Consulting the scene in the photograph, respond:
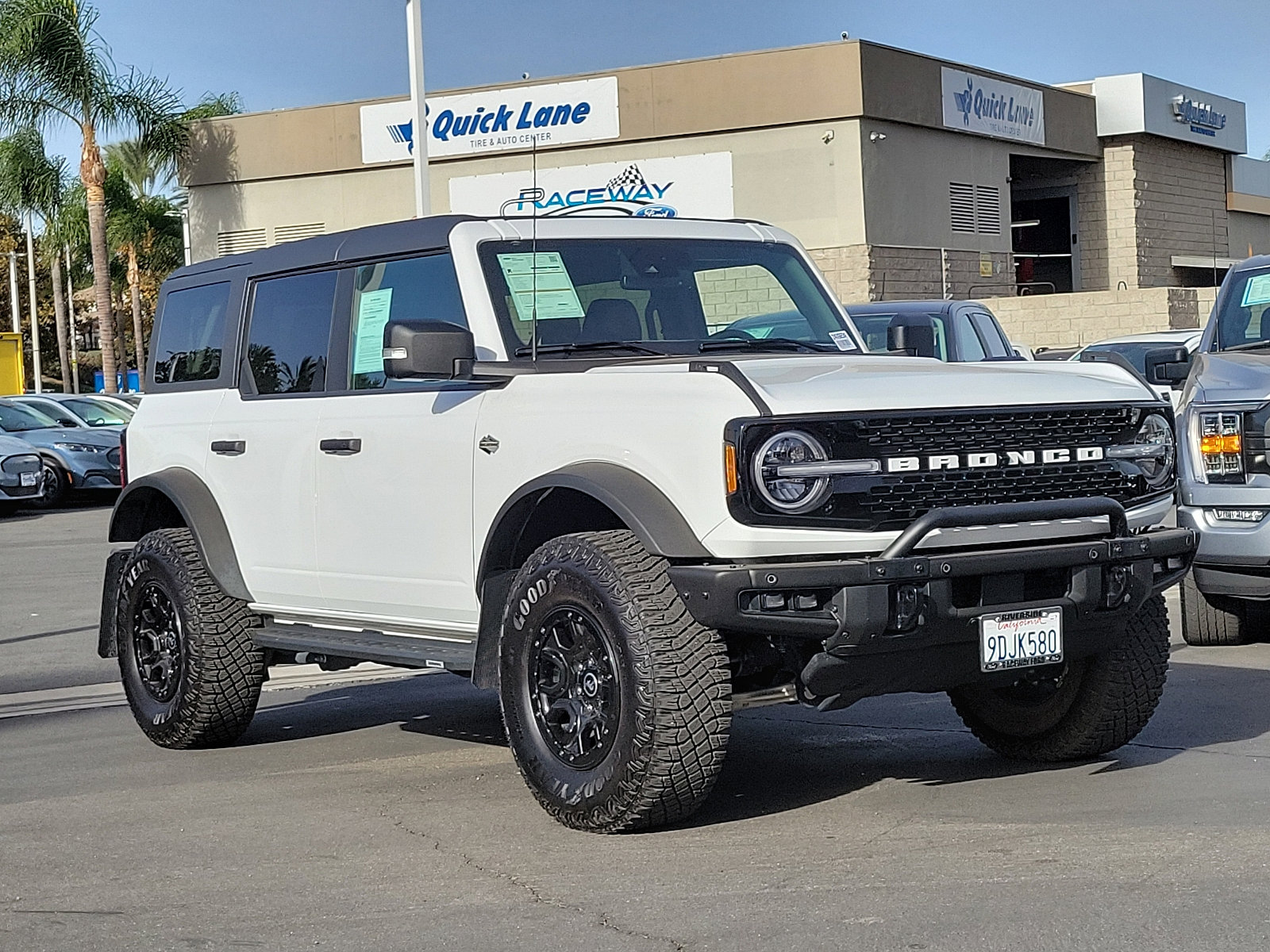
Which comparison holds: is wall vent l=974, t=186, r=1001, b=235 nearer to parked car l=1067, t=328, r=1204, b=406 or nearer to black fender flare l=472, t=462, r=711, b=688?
parked car l=1067, t=328, r=1204, b=406

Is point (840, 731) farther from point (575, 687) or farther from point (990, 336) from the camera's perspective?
point (990, 336)

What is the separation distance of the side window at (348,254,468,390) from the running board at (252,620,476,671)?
0.94m

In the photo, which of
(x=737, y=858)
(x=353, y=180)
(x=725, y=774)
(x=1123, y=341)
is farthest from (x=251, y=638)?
(x=353, y=180)

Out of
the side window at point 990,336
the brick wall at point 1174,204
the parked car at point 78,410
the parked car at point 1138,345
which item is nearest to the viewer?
the side window at point 990,336

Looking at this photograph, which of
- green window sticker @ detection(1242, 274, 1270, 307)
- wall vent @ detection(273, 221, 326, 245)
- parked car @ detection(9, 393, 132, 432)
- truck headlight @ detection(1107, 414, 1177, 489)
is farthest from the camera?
wall vent @ detection(273, 221, 326, 245)

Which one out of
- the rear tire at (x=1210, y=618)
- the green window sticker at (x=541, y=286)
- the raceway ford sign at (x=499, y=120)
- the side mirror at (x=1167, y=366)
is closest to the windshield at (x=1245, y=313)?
the side mirror at (x=1167, y=366)

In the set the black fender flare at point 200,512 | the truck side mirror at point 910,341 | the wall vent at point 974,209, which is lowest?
the black fender flare at point 200,512

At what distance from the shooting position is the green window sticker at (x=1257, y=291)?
33.4 feet

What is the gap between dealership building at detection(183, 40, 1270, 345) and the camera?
109 ft

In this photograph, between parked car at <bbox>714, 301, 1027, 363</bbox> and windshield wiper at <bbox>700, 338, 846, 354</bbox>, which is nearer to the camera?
windshield wiper at <bbox>700, 338, 846, 354</bbox>

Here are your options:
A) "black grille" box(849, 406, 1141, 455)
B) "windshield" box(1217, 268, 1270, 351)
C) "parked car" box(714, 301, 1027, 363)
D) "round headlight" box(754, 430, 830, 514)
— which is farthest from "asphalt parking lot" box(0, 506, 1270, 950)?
"parked car" box(714, 301, 1027, 363)

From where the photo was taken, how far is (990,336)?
15.6 metres

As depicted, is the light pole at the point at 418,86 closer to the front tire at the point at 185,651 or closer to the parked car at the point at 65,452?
the parked car at the point at 65,452

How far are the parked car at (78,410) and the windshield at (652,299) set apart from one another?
20.3 m
